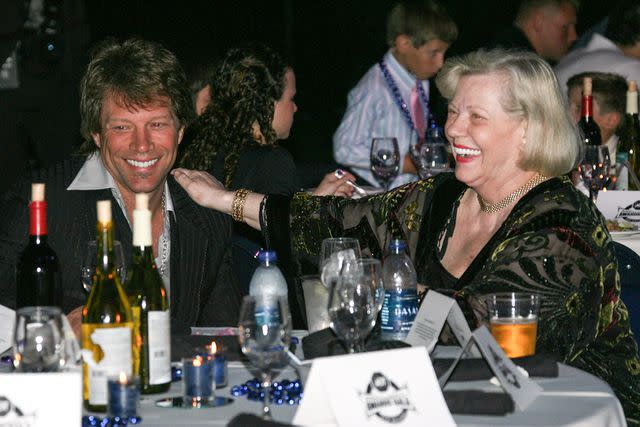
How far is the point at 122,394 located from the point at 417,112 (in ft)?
17.5

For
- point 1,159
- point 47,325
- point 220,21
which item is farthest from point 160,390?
point 220,21

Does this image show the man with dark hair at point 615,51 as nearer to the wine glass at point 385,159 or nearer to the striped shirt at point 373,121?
the striped shirt at point 373,121

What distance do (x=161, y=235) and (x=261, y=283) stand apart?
84cm

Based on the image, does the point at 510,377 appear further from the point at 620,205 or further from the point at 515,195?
the point at 620,205

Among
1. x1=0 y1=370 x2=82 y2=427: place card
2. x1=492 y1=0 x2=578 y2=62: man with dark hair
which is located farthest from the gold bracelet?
x1=492 y1=0 x2=578 y2=62: man with dark hair

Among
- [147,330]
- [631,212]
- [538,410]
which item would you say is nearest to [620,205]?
[631,212]

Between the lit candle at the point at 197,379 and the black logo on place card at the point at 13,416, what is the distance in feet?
1.05

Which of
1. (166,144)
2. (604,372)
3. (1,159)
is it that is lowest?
(604,372)

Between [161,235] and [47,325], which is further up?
[161,235]

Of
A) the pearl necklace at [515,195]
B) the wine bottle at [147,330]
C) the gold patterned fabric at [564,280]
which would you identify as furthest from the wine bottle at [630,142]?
the wine bottle at [147,330]

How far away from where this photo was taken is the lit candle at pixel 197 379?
209 centimetres

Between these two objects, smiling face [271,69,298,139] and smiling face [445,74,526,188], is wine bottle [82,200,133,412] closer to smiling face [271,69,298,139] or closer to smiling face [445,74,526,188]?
smiling face [445,74,526,188]

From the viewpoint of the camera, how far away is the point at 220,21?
10.0 m

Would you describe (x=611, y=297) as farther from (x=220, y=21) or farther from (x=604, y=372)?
(x=220, y=21)
